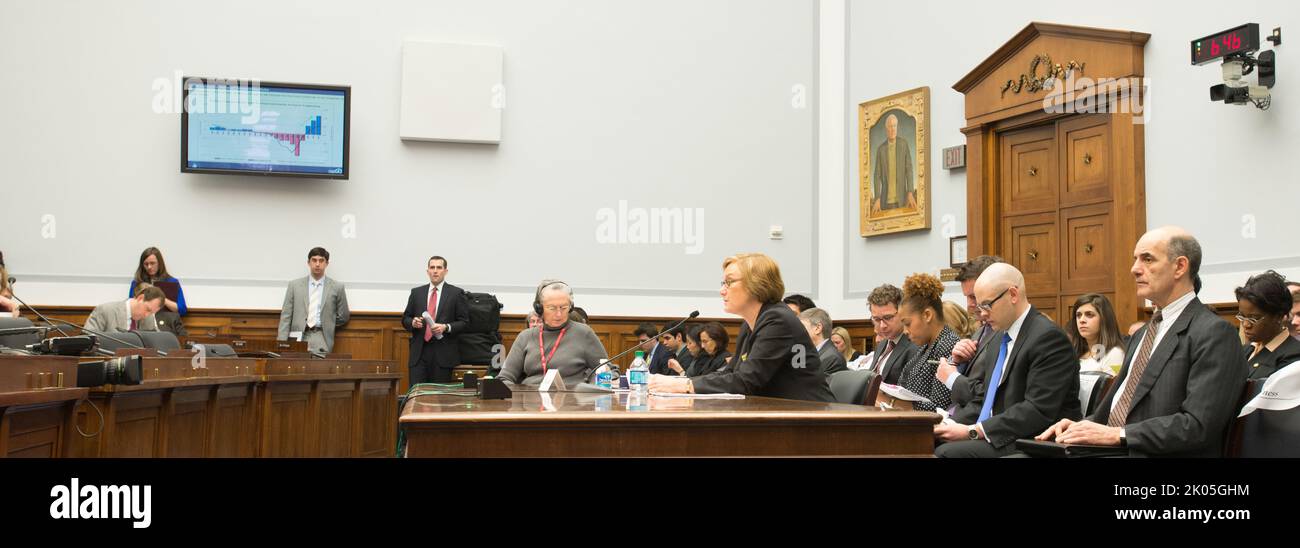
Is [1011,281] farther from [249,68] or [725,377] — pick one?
[249,68]

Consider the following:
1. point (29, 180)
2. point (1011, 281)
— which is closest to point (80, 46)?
point (29, 180)

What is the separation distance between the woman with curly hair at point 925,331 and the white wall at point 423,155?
5694 mm

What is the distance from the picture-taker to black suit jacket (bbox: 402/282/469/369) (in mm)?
8953

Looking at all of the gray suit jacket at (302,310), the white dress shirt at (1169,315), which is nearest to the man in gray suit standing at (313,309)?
the gray suit jacket at (302,310)

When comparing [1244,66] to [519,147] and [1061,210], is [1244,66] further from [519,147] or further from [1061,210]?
[519,147]

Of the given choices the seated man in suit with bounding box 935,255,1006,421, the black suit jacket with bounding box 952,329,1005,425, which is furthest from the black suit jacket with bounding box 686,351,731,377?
the black suit jacket with bounding box 952,329,1005,425

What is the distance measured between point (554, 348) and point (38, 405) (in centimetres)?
259

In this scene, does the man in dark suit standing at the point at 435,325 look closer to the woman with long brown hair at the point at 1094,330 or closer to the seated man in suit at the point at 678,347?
the seated man in suit at the point at 678,347

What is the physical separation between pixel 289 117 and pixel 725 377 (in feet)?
22.8

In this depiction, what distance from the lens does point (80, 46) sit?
30.8 ft

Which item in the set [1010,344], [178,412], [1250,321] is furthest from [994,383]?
[178,412]

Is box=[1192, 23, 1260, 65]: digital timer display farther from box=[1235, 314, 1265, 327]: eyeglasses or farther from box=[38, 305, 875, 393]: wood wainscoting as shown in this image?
box=[38, 305, 875, 393]: wood wainscoting

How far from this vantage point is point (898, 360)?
4820mm
